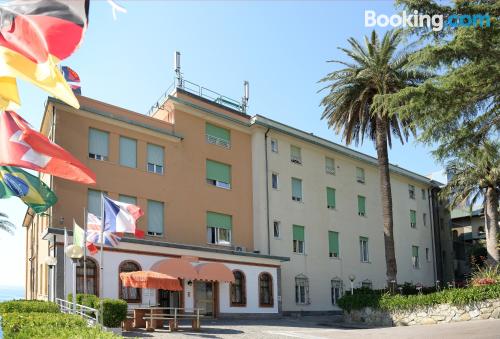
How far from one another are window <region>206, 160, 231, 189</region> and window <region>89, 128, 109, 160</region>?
631 centimetres

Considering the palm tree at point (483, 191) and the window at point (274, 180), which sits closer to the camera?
the window at point (274, 180)

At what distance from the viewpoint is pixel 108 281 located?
23.2 meters

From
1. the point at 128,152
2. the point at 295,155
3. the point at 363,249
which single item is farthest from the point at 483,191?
the point at 128,152

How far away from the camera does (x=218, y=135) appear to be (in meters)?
32.2

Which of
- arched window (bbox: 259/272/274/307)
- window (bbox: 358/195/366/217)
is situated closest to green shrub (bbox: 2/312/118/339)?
arched window (bbox: 259/272/274/307)

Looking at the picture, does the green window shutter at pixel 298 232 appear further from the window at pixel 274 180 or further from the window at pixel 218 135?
the window at pixel 218 135

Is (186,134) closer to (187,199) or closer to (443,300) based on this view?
(187,199)

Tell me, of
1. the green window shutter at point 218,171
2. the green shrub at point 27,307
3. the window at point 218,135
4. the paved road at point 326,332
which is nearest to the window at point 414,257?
the green window shutter at point 218,171

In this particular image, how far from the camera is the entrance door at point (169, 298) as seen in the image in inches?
1035

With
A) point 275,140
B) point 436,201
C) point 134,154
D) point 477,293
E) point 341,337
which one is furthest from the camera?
point 436,201

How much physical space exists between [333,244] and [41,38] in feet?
104

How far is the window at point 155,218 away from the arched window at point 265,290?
6142mm

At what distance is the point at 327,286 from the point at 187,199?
1195cm

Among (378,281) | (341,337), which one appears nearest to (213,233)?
(341,337)
